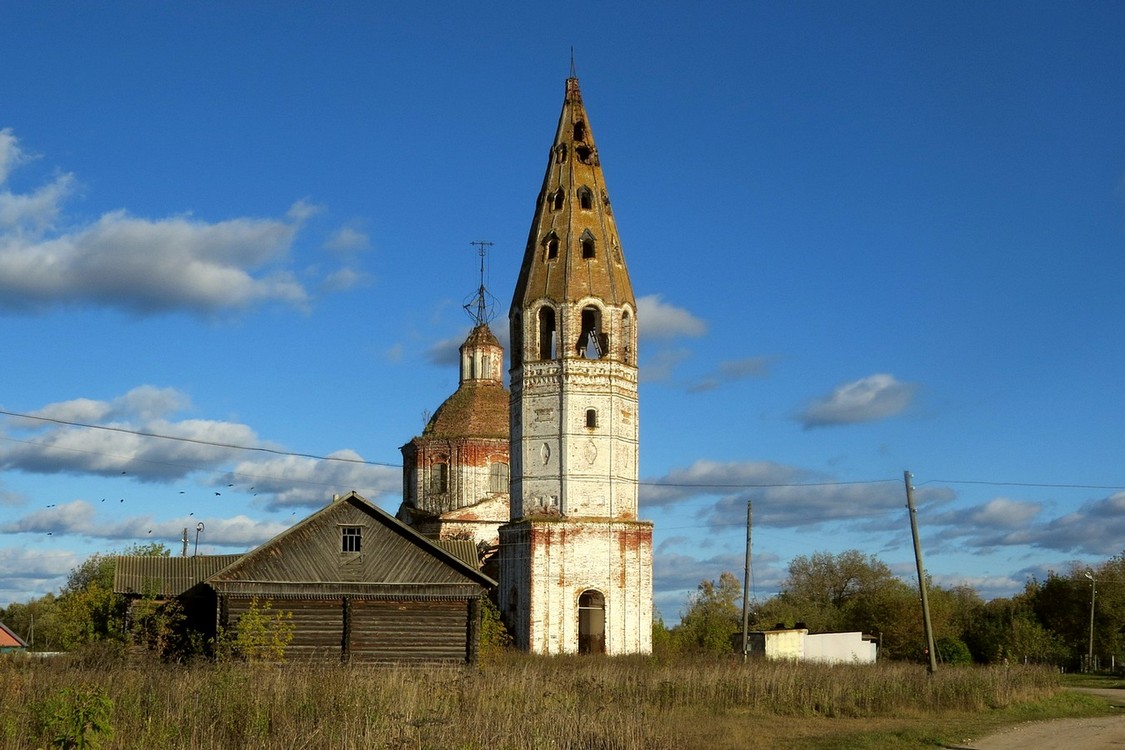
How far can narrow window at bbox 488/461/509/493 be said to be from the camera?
2014 inches

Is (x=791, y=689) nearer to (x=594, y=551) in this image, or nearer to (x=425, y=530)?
(x=594, y=551)

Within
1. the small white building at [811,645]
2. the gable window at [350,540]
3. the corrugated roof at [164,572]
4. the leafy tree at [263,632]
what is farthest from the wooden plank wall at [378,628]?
the small white building at [811,645]

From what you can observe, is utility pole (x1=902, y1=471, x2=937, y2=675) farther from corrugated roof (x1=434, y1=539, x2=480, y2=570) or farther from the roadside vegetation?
corrugated roof (x1=434, y1=539, x2=480, y2=570)

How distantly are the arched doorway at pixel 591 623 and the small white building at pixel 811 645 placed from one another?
6316 millimetres

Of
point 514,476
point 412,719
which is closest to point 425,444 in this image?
point 514,476

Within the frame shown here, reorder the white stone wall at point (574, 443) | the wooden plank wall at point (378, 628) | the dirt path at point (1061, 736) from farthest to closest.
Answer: the white stone wall at point (574, 443)
the wooden plank wall at point (378, 628)
the dirt path at point (1061, 736)

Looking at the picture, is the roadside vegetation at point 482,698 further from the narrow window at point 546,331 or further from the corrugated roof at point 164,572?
the narrow window at point 546,331

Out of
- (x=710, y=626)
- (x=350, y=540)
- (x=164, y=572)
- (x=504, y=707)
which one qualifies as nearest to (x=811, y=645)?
(x=710, y=626)

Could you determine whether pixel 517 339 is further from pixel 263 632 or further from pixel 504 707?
pixel 504 707

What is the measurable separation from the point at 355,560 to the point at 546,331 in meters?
13.9

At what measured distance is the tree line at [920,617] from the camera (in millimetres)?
50125

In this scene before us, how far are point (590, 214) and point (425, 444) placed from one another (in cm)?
1477

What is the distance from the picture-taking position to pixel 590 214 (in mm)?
42406

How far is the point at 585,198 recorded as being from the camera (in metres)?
42.9
